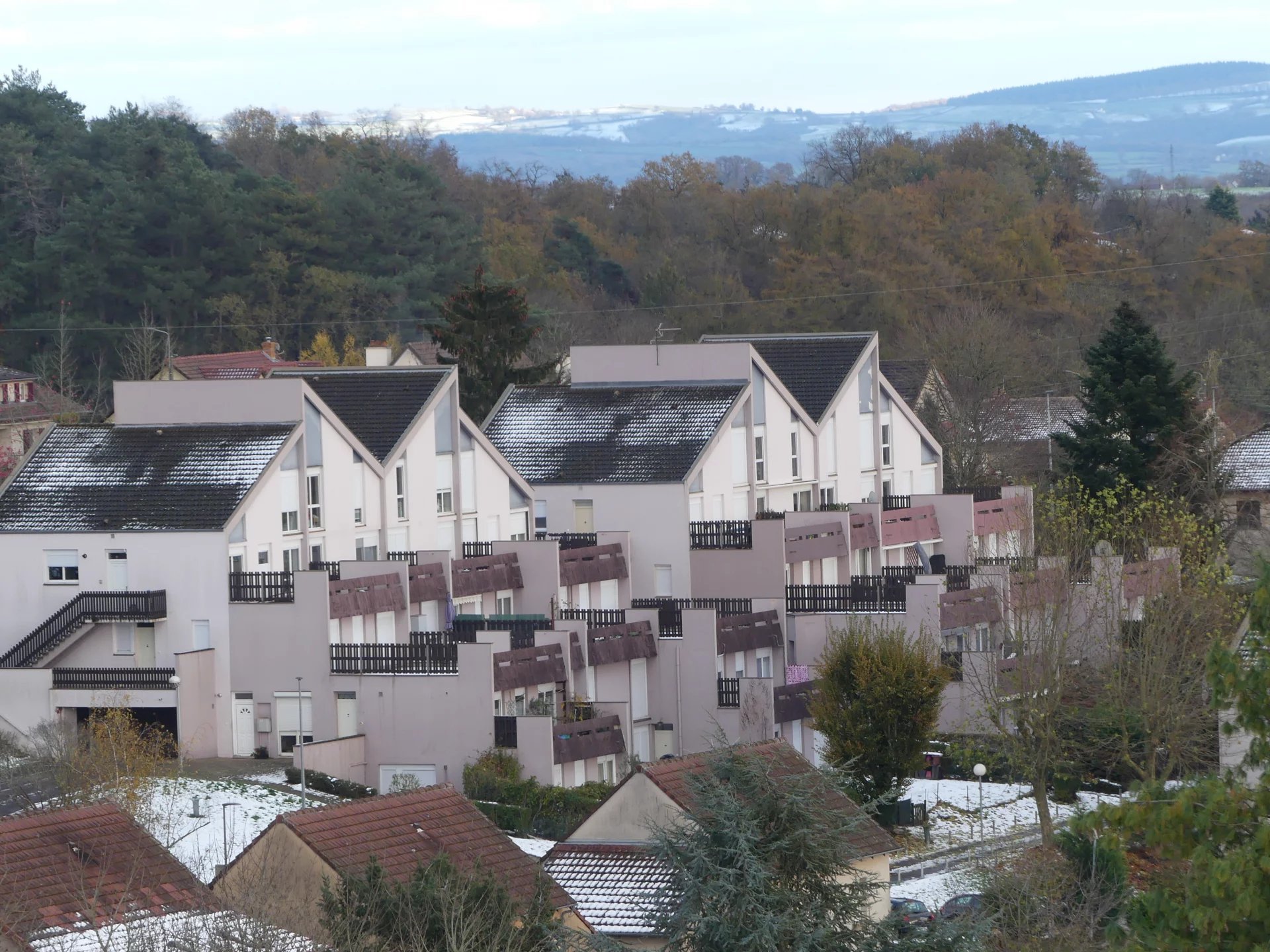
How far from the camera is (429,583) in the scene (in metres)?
53.7

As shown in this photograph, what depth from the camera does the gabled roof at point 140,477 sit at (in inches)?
2030

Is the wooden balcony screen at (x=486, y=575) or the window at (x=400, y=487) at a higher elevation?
the window at (x=400, y=487)

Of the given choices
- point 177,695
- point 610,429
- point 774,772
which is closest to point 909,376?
point 610,429

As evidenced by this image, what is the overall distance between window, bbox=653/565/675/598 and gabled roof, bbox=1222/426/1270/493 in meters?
20.7

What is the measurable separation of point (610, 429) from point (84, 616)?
16.4 metres

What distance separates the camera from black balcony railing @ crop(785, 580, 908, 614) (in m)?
55.6

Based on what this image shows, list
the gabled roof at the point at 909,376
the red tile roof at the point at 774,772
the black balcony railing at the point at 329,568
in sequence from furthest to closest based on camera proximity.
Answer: the gabled roof at the point at 909,376, the black balcony railing at the point at 329,568, the red tile roof at the point at 774,772

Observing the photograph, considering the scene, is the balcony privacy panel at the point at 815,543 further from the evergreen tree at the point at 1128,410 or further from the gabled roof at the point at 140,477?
the gabled roof at the point at 140,477

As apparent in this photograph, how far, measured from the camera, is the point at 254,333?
102875mm

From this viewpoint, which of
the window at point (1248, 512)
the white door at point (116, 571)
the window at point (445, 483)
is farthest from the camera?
the window at point (1248, 512)

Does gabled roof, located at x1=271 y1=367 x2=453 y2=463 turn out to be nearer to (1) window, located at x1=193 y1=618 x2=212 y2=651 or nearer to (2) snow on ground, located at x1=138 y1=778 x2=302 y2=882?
(1) window, located at x1=193 y1=618 x2=212 y2=651

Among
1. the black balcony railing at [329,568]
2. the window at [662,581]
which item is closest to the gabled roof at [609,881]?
the black balcony railing at [329,568]

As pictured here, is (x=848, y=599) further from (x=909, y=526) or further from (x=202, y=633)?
(x=202, y=633)

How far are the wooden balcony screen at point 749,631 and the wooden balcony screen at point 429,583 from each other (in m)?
5.97
